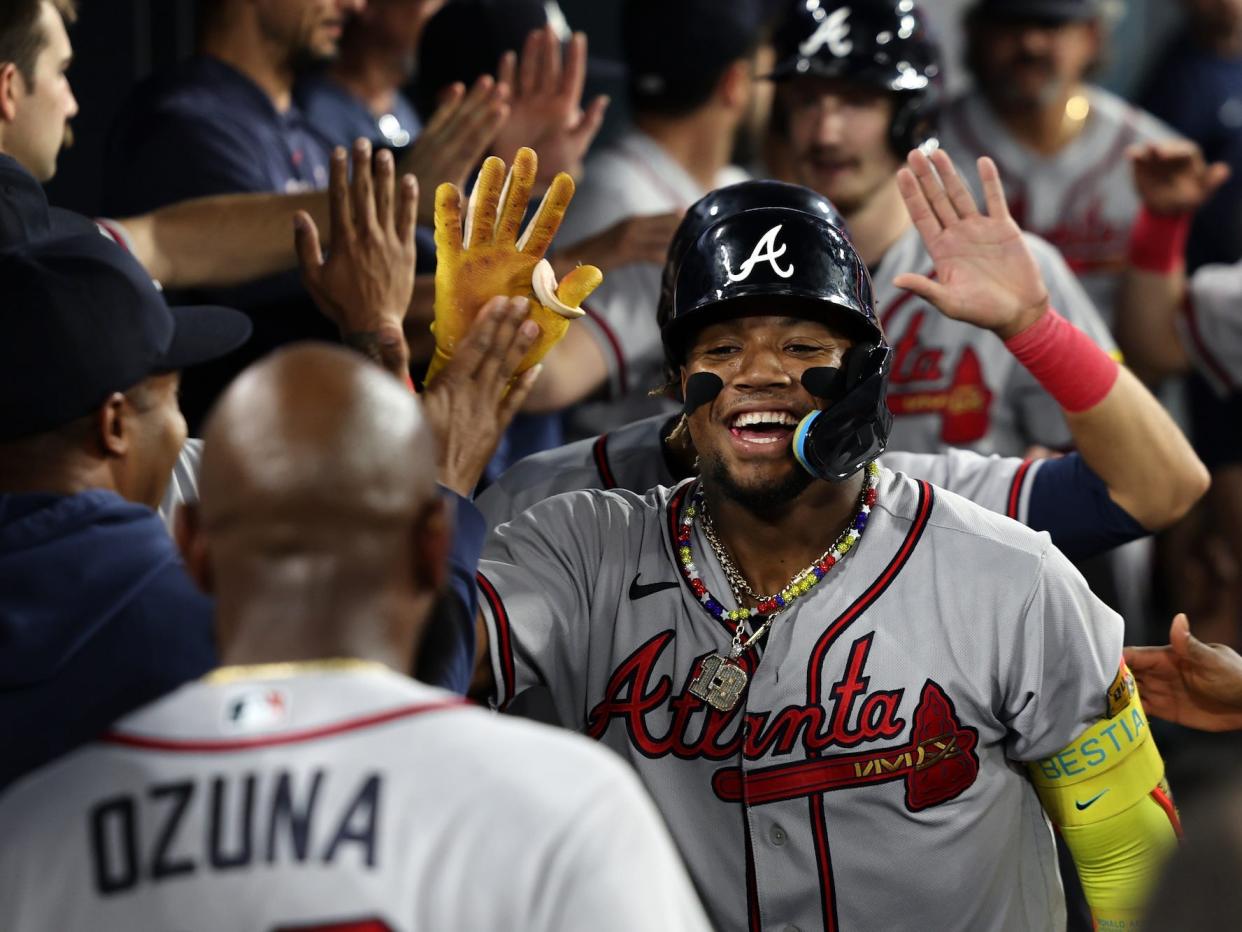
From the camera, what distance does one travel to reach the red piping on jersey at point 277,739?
149cm

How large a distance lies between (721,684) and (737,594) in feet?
0.50

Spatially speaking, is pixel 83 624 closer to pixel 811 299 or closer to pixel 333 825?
pixel 333 825

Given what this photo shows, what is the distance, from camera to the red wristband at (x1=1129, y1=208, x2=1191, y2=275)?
4648 millimetres

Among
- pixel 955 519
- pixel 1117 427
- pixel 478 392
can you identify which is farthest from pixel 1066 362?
pixel 478 392

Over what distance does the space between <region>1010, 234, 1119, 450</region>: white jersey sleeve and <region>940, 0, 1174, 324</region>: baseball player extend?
1.42 meters

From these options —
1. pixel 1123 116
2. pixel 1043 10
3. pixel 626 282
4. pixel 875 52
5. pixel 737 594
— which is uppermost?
pixel 1043 10

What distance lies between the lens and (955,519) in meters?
2.54

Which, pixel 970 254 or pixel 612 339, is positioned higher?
pixel 970 254

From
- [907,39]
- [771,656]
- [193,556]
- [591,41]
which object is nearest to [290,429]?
[193,556]

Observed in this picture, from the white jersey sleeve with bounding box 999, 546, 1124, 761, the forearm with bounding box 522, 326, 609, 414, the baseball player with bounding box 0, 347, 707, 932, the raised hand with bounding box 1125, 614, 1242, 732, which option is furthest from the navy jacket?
the forearm with bounding box 522, 326, 609, 414

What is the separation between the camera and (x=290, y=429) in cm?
156

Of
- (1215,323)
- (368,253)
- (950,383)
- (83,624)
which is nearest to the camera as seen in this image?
(83,624)

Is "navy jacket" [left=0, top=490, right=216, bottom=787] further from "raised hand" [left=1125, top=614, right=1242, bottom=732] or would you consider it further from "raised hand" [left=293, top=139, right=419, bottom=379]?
"raised hand" [left=1125, top=614, right=1242, bottom=732]

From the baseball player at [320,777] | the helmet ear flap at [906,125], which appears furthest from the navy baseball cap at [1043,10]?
the baseball player at [320,777]
